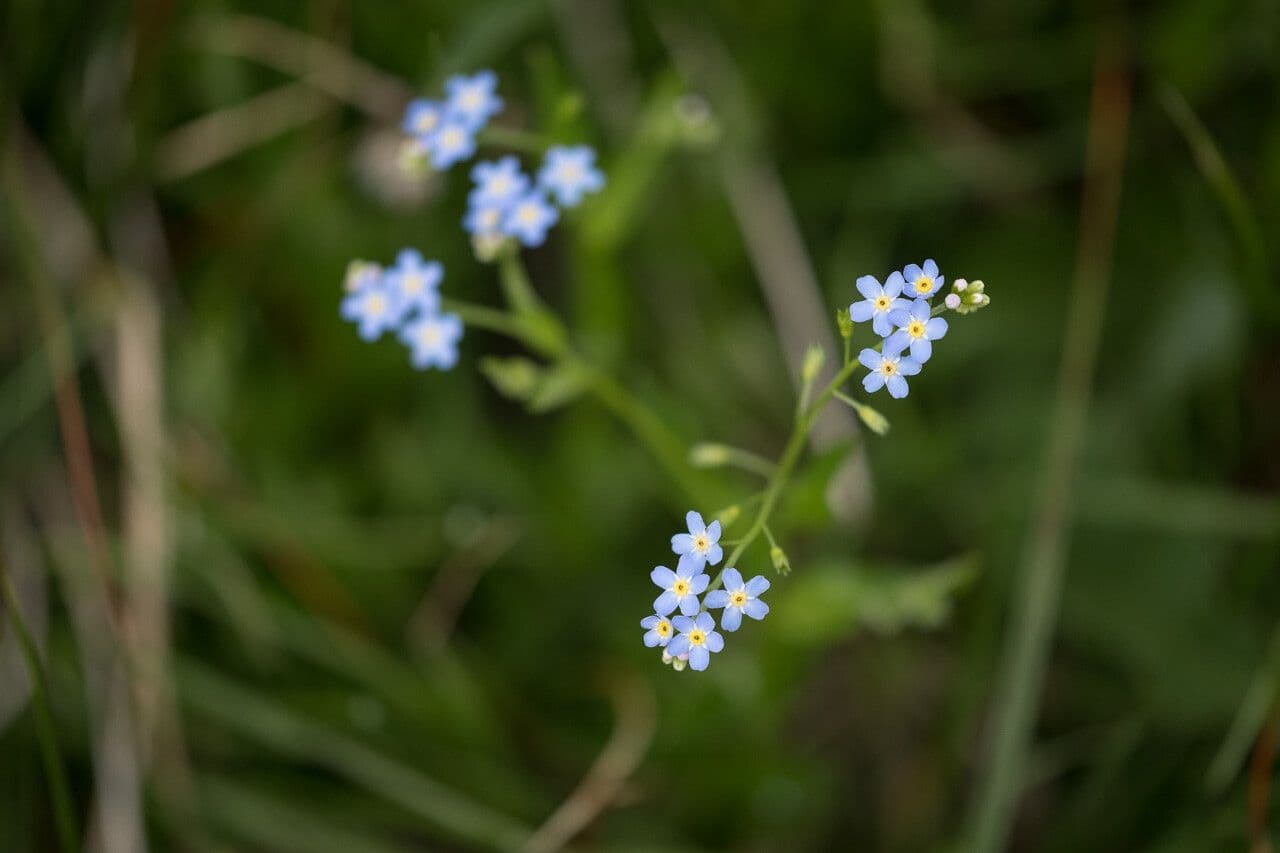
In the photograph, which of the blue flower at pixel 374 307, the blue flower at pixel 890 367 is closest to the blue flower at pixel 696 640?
the blue flower at pixel 890 367

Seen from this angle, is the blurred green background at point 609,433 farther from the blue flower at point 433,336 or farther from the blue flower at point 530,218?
the blue flower at point 433,336

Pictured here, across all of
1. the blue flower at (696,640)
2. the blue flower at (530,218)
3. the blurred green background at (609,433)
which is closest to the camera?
the blue flower at (696,640)

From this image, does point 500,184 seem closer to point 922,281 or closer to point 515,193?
point 515,193

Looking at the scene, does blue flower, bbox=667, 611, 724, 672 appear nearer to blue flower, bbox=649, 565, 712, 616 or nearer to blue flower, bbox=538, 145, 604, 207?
blue flower, bbox=649, 565, 712, 616

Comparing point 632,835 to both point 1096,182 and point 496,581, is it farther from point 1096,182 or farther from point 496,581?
point 1096,182

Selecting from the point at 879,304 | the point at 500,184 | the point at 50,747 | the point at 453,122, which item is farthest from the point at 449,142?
the point at 50,747

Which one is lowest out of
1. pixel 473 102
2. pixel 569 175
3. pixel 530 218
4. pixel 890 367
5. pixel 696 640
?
pixel 696 640
